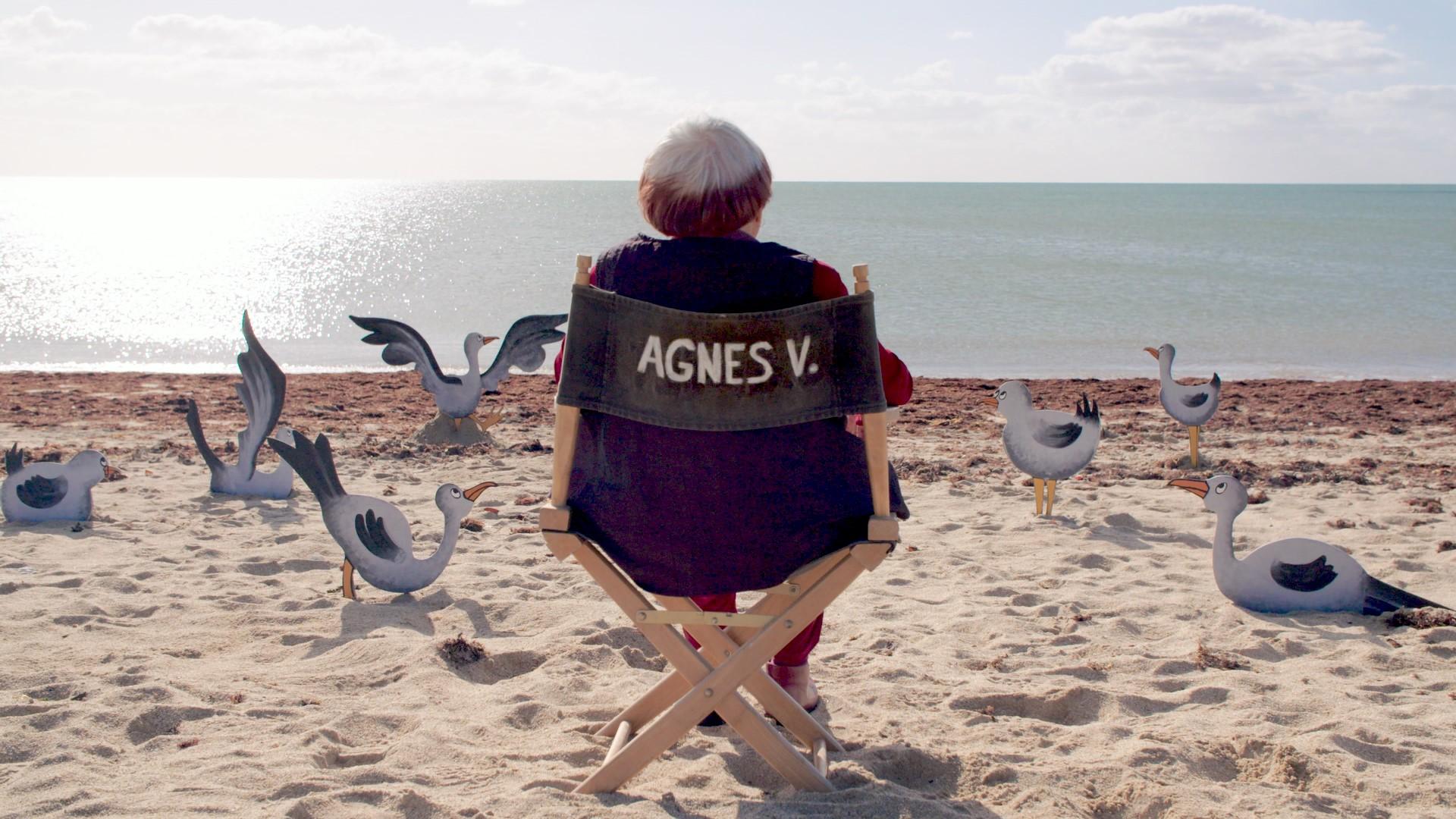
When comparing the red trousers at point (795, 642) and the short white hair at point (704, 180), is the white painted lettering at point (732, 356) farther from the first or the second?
the red trousers at point (795, 642)

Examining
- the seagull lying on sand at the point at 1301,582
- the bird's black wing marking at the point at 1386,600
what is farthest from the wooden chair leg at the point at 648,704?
the bird's black wing marking at the point at 1386,600

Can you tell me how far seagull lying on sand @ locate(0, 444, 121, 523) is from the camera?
16.4ft

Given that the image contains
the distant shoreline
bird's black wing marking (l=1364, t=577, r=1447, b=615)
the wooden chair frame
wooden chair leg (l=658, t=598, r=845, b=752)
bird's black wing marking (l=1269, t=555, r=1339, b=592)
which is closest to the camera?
the wooden chair frame

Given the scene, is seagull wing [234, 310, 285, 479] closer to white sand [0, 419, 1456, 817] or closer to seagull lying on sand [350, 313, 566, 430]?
white sand [0, 419, 1456, 817]

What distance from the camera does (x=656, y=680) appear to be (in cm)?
335

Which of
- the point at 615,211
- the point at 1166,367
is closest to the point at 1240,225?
the point at 615,211

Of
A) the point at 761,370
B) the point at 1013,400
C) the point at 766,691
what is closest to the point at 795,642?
the point at 766,691

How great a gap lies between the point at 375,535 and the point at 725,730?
171 centimetres

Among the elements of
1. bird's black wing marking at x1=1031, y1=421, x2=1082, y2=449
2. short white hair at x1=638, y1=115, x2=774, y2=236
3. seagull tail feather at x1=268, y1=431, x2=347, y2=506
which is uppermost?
short white hair at x1=638, y1=115, x2=774, y2=236

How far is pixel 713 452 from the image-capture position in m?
2.25

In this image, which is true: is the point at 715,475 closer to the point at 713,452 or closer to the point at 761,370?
the point at 713,452

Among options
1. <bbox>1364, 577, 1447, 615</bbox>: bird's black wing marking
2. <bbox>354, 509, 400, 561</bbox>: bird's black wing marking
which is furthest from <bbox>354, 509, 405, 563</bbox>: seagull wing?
<bbox>1364, 577, 1447, 615</bbox>: bird's black wing marking

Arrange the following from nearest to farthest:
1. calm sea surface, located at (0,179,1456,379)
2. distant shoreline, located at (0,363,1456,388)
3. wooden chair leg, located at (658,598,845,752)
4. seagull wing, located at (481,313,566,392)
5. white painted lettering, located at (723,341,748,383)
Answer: white painted lettering, located at (723,341,748,383) < wooden chair leg, located at (658,598,845,752) < seagull wing, located at (481,313,566,392) < distant shoreline, located at (0,363,1456,388) < calm sea surface, located at (0,179,1456,379)

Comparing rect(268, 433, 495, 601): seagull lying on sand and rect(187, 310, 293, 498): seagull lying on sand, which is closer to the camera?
rect(268, 433, 495, 601): seagull lying on sand
